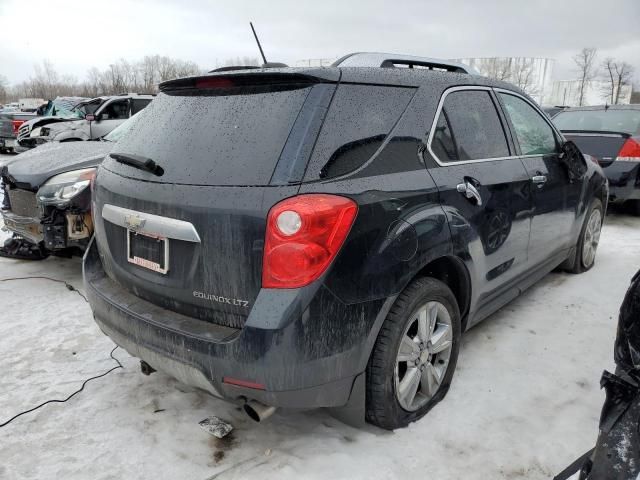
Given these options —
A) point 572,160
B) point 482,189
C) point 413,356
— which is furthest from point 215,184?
point 572,160

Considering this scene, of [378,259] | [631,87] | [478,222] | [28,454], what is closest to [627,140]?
[478,222]

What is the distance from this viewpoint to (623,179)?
6.75 meters

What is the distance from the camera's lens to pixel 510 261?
325 centimetres

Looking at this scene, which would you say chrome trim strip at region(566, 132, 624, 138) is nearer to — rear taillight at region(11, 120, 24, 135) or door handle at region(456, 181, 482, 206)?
door handle at region(456, 181, 482, 206)

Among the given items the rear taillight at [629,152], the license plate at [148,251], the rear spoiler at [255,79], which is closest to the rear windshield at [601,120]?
the rear taillight at [629,152]

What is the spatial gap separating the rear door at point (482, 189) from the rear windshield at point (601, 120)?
489cm

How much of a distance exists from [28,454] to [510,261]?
287cm

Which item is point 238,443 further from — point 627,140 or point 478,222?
point 627,140

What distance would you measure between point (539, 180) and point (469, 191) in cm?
104

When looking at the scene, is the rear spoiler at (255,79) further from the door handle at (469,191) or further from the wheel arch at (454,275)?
the wheel arch at (454,275)

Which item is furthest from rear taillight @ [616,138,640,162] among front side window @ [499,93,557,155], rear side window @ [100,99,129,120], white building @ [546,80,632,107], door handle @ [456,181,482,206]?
white building @ [546,80,632,107]

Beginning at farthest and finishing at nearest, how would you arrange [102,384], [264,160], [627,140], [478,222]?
1. [627,140]
2. [102,384]
3. [478,222]
4. [264,160]

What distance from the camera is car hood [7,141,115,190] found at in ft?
14.2

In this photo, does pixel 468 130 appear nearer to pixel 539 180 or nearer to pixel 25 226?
pixel 539 180
